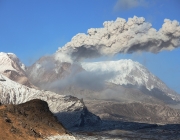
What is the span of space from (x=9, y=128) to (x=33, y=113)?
89.8ft

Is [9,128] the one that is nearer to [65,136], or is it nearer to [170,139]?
[65,136]

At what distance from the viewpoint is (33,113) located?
91.1 metres

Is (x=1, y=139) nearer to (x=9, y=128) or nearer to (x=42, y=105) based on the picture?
(x=9, y=128)

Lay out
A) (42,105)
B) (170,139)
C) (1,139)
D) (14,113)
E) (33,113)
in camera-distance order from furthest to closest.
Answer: (170,139) < (42,105) < (33,113) < (14,113) < (1,139)

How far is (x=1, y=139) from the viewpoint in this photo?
5834cm

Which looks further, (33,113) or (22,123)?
(33,113)

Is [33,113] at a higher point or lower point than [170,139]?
higher

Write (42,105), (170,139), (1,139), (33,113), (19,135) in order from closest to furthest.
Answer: (1,139)
(19,135)
(33,113)
(42,105)
(170,139)

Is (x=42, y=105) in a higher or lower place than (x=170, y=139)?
higher

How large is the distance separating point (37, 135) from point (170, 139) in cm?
10948

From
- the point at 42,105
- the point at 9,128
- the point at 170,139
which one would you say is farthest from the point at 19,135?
the point at 170,139

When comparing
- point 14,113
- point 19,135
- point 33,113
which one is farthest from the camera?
point 33,113

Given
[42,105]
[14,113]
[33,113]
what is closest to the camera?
[14,113]

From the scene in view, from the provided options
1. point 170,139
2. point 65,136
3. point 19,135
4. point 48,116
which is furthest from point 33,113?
point 170,139
